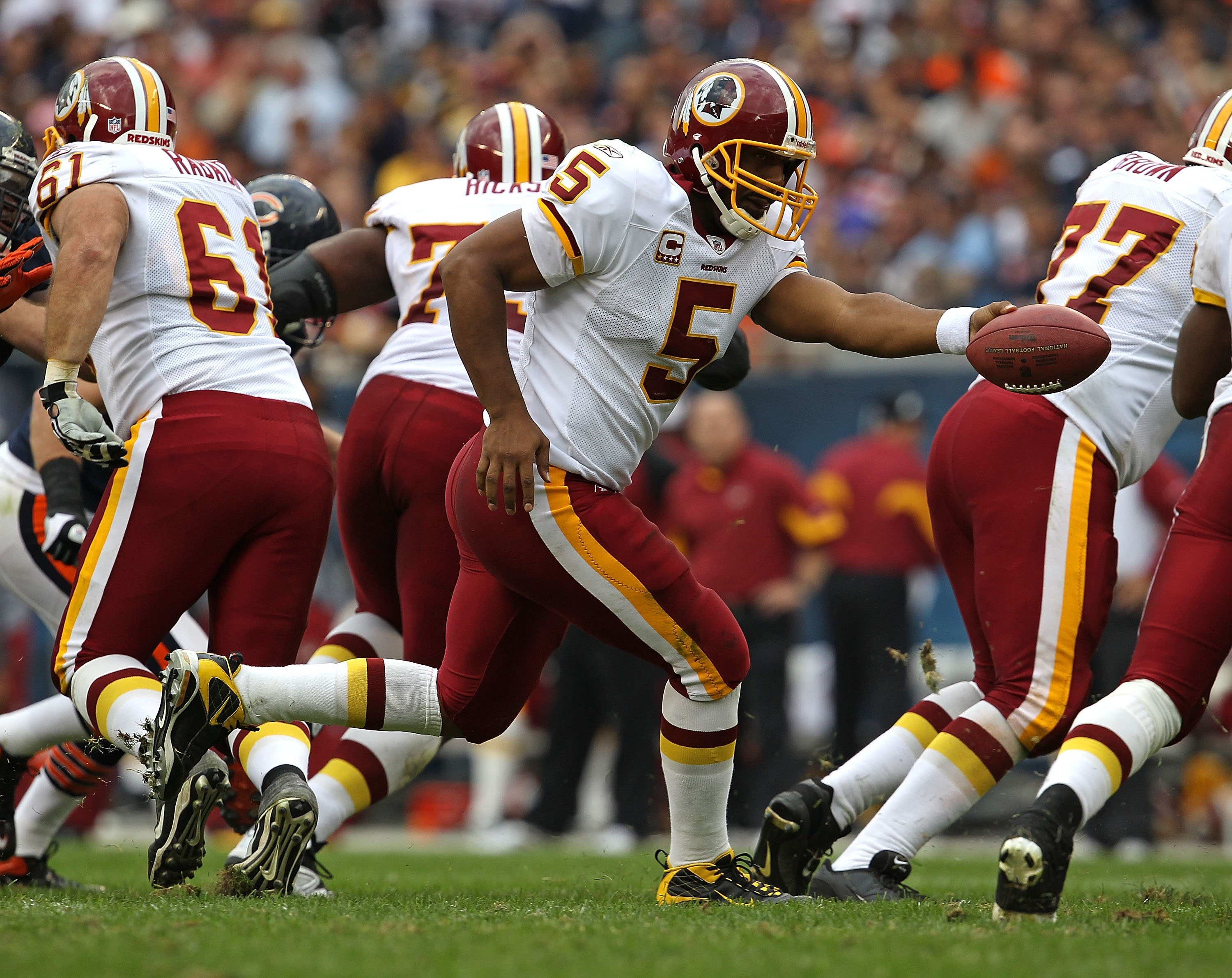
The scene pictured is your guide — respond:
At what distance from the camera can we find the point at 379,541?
4.68m

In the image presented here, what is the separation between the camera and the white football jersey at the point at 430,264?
4617mm

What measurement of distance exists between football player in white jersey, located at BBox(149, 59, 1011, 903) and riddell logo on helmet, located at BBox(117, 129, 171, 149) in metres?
1.20

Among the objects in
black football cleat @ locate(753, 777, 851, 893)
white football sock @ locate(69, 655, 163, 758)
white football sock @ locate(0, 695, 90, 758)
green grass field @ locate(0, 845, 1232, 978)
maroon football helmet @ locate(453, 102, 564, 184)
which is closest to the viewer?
green grass field @ locate(0, 845, 1232, 978)

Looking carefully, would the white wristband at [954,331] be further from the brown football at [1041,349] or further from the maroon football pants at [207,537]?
the maroon football pants at [207,537]

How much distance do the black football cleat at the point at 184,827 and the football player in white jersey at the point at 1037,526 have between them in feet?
4.91

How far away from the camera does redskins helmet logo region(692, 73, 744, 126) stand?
11.9 ft

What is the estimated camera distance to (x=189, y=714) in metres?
3.64

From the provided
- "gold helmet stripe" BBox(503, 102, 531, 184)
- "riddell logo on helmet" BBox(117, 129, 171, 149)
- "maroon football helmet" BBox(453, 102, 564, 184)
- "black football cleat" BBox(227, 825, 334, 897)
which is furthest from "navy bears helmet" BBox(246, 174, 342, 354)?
"black football cleat" BBox(227, 825, 334, 897)

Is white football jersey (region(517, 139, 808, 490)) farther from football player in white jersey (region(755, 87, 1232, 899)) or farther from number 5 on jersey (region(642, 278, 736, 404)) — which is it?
football player in white jersey (region(755, 87, 1232, 899))

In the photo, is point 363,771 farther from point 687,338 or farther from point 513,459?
point 687,338

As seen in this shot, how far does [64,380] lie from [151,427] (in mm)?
265

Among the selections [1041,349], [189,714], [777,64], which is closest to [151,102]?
[189,714]

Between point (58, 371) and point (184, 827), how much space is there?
1.16 m

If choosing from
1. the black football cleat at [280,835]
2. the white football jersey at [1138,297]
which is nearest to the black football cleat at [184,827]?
the black football cleat at [280,835]
